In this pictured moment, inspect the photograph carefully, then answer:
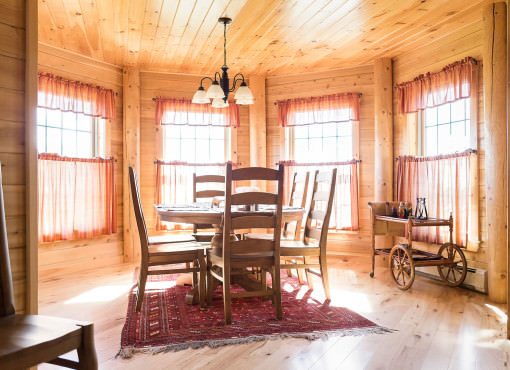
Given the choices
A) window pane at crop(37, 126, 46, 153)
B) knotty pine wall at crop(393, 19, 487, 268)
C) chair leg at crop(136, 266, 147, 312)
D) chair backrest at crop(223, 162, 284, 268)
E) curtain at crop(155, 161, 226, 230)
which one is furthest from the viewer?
curtain at crop(155, 161, 226, 230)

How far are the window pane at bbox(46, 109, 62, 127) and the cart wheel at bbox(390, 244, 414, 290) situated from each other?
389 cm

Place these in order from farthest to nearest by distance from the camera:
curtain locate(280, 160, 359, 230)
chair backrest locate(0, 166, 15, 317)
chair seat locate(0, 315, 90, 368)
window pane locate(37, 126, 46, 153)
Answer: curtain locate(280, 160, 359, 230), window pane locate(37, 126, 46, 153), chair backrest locate(0, 166, 15, 317), chair seat locate(0, 315, 90, 368)

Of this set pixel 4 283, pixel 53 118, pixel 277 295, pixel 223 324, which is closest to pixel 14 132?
pixel 4 283

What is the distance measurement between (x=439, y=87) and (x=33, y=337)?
4386 millimetres

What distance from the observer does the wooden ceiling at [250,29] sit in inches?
145

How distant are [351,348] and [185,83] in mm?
4450

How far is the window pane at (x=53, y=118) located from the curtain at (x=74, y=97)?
0.11 m

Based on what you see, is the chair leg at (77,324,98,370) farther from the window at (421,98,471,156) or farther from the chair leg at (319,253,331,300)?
the window at (421,98,471,156)

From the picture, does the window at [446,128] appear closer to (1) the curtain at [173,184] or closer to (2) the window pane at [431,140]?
(2) the window pane at [431,140]

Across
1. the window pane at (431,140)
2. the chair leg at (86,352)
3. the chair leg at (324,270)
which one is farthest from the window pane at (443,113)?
the chair leg at (86,352)

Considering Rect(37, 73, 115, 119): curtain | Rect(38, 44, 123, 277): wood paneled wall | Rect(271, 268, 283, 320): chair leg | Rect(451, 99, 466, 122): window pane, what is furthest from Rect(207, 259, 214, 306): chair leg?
Rect(451, 99, 466, 122): window pane

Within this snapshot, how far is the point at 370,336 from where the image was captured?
263 cm

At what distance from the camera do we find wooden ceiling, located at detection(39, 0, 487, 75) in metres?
3.67

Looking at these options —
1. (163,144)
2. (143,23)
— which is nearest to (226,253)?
(143,23)
